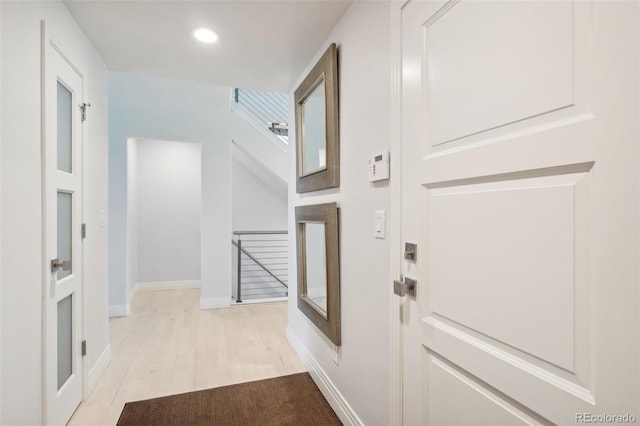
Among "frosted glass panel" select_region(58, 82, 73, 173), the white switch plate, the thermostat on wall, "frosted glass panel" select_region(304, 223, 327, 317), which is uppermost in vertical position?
"frosted glass panel" select_region(58, 82, 73, 173)

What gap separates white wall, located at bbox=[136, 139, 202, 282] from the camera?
16.2 feet

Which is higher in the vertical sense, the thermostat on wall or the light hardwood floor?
the thermostat on wall

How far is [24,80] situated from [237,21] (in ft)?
3.54

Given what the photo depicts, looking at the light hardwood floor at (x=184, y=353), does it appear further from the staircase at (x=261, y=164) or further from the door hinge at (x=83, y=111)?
the door hinge at (x=83, y=111)

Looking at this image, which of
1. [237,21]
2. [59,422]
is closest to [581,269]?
[237,21]

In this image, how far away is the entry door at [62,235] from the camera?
4.97 ft

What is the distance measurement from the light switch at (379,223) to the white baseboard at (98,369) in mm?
2089

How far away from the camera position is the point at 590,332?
66cm

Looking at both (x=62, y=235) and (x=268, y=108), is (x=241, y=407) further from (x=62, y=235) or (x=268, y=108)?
(x=268, y=108)

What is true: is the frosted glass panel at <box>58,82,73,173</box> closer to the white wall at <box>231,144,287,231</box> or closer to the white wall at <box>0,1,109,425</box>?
the white wall at <box>0,1,109,425</box>

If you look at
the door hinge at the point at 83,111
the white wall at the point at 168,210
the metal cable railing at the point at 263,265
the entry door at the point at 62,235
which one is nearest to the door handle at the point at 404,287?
the entry door at the point at 62,235

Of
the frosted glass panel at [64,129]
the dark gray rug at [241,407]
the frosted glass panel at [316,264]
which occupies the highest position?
the frosted glass panel at [64,129]

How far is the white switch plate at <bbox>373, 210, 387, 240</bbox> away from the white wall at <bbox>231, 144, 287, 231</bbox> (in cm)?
410

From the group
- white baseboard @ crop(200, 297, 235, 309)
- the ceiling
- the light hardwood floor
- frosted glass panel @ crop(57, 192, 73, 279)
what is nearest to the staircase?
white baseboard @ crop(200, 297, 235, 309)
